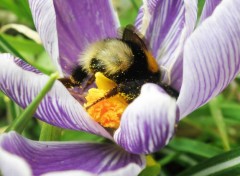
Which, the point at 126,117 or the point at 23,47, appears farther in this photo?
the point at 23,47

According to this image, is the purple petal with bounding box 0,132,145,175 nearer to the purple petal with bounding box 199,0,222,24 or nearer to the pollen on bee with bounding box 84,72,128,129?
the pollen on bee with bounding box 84,72,128,129

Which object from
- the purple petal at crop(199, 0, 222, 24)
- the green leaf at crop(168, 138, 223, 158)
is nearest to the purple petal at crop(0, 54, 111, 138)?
the purple petal at crop(199, 0, 222, 24)

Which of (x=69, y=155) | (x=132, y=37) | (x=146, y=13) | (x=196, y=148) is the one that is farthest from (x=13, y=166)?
(x=196, y=148)

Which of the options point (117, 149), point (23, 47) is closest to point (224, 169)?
point (117, 149)

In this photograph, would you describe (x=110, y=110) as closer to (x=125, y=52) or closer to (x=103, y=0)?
(x=125, y=52)

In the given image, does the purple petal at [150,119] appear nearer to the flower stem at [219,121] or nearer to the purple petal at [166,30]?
the purple petal at [166,30]

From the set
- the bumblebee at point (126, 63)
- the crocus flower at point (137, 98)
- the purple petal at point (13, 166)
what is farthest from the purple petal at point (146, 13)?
the purple petal at point (13, 166)

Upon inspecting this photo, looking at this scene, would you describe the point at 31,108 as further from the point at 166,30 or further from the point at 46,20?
the point at 166,30
